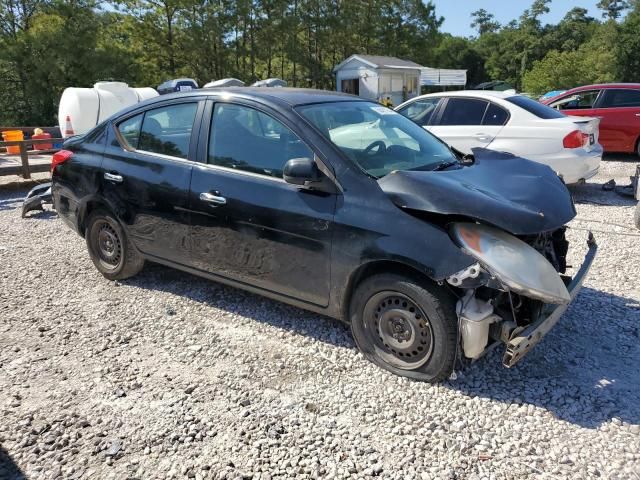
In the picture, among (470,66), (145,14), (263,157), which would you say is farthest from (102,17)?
(470,66)

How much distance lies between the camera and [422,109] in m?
8.73

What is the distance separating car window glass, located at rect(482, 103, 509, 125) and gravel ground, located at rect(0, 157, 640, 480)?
3842mm

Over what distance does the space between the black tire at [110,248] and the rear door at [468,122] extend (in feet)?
16.8

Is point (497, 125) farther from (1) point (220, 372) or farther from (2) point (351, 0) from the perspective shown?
(2) point (351, 0)

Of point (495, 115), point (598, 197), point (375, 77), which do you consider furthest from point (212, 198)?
point (375, 77)

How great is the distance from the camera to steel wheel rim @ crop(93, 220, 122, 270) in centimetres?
480

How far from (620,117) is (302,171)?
10539 mm

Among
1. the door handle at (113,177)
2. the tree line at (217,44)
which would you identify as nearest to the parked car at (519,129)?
the door handle at (113,177)

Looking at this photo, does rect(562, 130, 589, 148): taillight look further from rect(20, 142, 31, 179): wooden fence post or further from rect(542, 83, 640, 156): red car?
rect(20, 142, 31, 179): wooden fence post

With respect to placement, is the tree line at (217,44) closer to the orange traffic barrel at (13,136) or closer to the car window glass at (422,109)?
the orange traffic barrel at (13,136)

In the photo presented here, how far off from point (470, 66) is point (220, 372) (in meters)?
87.3

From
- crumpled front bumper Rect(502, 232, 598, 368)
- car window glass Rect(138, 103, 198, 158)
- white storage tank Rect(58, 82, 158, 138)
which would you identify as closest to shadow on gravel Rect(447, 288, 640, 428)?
crumpled front bumper Rect(502, 232, 598, 368)

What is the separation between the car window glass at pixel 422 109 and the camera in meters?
8.53

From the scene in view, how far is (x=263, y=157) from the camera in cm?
379
